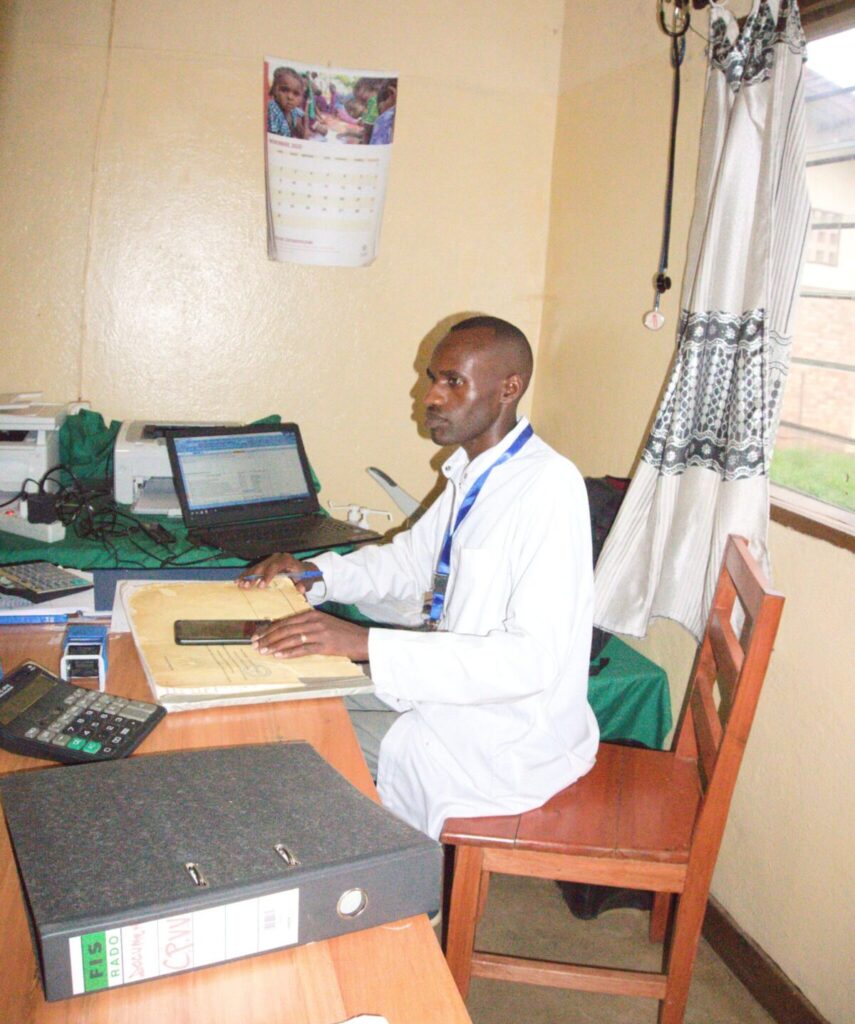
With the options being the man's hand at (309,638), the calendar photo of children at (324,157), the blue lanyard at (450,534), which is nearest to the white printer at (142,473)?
the calendar photo of children at (324,157)

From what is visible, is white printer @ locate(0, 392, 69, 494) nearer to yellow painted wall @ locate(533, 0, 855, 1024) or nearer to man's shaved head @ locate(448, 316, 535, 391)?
man's shaved head @ locate(448, 316, 535, 391)

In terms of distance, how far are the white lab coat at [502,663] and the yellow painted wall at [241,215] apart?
1.33m

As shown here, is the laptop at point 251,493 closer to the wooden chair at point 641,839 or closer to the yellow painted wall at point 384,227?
the yellow painted wall at point 384,227

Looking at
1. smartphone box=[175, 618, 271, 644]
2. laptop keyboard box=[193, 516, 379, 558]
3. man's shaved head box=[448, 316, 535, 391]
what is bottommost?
laptop keyboard box=[193, 516, 379, 558]

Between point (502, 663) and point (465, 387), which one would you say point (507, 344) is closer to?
point (465, 387)

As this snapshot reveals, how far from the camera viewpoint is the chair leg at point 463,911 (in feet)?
4.63

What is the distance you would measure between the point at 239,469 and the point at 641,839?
4.46 ft

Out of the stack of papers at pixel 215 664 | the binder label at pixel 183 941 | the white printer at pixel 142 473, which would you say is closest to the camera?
the binder label at pixel 183 941

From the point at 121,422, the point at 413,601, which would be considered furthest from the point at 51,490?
the point at 413,601

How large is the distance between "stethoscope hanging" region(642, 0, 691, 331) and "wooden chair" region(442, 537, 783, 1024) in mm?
791

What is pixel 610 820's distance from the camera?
146 centimetres

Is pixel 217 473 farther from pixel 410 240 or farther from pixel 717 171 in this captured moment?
pixel 717 171

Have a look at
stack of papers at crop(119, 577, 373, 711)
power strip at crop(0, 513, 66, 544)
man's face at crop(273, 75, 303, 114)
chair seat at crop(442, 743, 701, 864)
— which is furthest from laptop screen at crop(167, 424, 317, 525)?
chair seat at crop(442, 743, 701, 864)

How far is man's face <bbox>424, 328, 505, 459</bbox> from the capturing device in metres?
1.49
